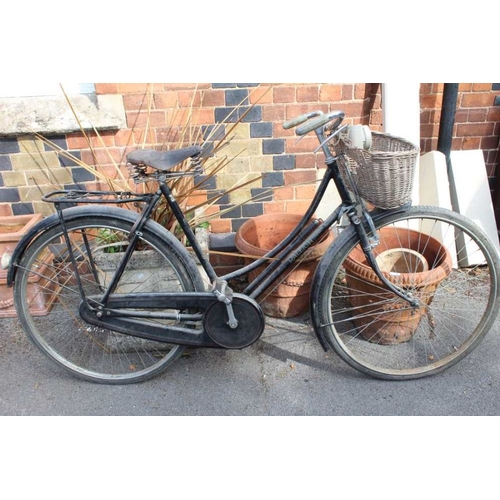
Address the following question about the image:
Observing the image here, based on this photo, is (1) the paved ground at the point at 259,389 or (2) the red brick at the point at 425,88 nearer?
(1) the paved ground at the point at 259,389

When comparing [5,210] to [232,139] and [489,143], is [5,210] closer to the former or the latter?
[232,139]

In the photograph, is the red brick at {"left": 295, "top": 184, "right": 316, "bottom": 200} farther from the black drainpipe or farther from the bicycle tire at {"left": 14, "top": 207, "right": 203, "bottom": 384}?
the bicycle tire at {"left": 14, "top": 207, "right": 203, "bottom": 384}

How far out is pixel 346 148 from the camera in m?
2.12

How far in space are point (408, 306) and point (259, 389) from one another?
3.05ft

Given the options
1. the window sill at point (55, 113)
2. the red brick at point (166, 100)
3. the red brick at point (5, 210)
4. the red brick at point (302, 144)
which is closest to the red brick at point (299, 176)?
the red brick at point (302, 144)

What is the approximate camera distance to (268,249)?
9.91 feet

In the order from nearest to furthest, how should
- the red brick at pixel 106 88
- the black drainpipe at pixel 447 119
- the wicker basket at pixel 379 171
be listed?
1. the wicker basket at pixel 379 171
2. the red brick at pixel 106 88
3. the black drainpipe at pixel 447 119

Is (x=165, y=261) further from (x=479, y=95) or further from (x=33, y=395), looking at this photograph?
(x=479, y=95)

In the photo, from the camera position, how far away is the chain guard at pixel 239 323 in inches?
92.6

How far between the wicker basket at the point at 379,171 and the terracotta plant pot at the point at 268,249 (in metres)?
0.62

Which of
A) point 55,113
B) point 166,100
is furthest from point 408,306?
point 55,113

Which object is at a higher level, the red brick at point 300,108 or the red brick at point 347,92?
the red brick at point 347,92

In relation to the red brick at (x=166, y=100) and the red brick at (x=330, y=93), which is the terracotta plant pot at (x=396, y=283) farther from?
the red brick at (x=166, y=100)

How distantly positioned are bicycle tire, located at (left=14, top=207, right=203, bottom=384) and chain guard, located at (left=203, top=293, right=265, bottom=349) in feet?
0.53
